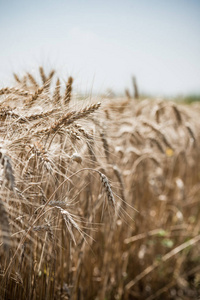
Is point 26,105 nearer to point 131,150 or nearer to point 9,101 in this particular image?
point 9,101

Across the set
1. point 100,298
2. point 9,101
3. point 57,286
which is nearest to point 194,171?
point 100,298

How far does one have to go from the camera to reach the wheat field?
3.37 feet

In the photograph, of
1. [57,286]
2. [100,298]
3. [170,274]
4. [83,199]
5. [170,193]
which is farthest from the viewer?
[170,193]

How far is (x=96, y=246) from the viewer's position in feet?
6.11

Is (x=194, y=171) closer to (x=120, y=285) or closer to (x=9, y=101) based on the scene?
(x=120, y=285)

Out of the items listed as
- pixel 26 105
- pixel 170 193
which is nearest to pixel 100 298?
pixel 26 105

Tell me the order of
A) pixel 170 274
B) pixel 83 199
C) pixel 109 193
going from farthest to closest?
1. pixel 170 274
2. pixel 83 199
3. pixel 109 193

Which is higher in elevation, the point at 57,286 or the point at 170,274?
the point at 57,286

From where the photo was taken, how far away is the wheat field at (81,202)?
1.03 metres

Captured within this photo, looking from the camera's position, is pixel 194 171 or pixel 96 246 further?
pixel 194 171

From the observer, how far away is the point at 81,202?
61.1 inches

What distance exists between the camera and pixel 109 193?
98 centimetres

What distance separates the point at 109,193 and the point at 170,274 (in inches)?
85.0

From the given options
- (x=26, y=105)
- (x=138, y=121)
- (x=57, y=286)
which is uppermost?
(x=26, y=105)
